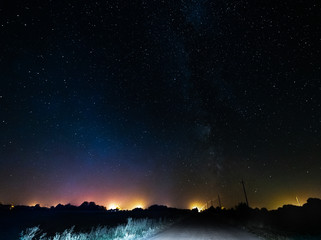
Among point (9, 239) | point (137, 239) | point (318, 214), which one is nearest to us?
point (137, 239)

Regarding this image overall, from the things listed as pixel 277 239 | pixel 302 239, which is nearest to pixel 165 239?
pixel 277 239

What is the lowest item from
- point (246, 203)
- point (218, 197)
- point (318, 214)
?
point (318, 214)

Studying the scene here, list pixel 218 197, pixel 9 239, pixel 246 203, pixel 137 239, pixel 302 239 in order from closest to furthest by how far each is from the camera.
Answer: pixel 302 239, pixel 137 239, pixel 9 239, pixel 246 203, pixel 218 197

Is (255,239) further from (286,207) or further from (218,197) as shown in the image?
(218,197)

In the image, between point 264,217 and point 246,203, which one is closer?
point 264,217

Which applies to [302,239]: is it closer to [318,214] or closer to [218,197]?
[318,214]

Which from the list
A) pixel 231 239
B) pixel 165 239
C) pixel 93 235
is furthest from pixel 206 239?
pixel 93 235

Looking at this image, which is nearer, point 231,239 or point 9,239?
point 231,239

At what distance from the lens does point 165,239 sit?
11.5 m

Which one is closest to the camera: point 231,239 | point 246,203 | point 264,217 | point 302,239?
point 231,239

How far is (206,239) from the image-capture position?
11.0m

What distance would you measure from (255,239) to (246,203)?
36.2 metres

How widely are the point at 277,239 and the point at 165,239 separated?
6328 millimetres

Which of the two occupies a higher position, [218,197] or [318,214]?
[218,197]
